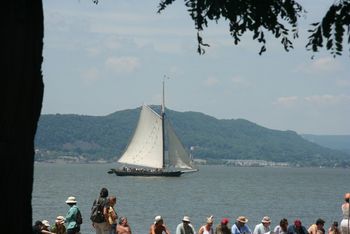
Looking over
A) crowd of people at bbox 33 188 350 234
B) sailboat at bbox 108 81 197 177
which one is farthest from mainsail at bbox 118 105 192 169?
crowd of people at bbox 33 188 350 234

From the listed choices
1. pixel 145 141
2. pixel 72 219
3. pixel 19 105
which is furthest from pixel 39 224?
pixel 145 141

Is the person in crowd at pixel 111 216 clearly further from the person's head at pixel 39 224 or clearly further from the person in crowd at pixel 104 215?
the person's head at pixel 39 224

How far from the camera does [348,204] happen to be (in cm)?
1730

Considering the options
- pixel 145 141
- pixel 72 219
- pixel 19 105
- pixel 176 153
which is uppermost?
pixel 145 141

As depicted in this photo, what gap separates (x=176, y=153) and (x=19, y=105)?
101 meters

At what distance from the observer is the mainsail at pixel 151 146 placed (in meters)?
105

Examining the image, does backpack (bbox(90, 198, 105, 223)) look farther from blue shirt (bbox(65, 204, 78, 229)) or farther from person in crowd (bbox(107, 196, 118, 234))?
blue shirt (bbox(65, 204, 78, 229))

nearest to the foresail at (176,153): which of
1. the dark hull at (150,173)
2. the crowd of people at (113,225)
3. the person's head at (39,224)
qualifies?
the dark hull at (150,173)

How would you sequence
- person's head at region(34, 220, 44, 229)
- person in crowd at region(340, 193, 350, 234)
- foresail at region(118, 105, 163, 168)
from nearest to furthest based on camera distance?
person's head at region(34, 220, 44, 229) < person in crowd at region(340, 193, 350, 234) < foresail at region(118, 105, 163, 168)

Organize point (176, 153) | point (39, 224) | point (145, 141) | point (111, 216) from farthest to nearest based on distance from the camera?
point (176, 153)
point (145, 141)
point (111, 216)
point (39, 224)

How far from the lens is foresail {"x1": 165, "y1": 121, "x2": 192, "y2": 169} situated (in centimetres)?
10681

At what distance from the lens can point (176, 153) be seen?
106875mm

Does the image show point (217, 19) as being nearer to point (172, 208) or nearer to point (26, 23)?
point (26, 23)

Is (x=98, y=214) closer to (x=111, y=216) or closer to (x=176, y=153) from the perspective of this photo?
(x=111, y=216)
